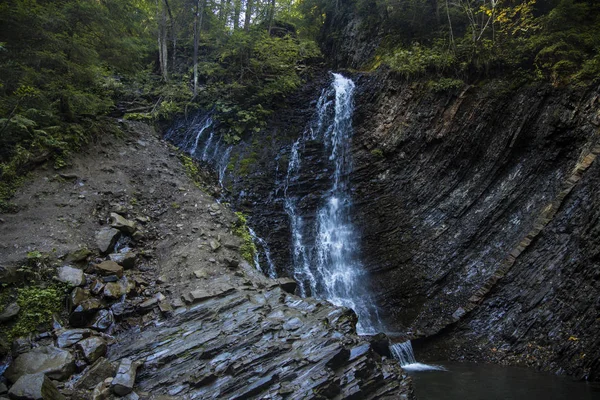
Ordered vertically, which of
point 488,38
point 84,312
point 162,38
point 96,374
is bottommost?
point 96,374

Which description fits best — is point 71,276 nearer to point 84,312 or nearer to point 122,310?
point 84,312

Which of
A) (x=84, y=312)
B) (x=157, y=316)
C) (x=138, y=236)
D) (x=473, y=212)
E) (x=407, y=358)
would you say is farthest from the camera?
(x=473, y=212)

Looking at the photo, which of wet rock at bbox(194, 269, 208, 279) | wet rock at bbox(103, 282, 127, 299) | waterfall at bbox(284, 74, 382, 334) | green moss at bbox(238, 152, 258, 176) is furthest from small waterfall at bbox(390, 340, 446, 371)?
green moss at bbox(238, 152, 258, 176)

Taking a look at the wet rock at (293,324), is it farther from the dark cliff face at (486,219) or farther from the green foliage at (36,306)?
the dark cliff face at (486,219)

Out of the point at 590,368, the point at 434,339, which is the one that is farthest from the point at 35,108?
the point at 590,368

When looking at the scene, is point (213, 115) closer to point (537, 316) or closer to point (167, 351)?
point (167, 351)

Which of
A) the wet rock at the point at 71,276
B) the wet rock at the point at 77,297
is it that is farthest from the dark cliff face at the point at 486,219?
the wet rock at the point at 71,276

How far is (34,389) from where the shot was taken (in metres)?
4.57

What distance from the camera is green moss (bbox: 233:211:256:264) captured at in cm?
1021

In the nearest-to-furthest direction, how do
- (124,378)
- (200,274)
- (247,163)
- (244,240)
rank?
(124,378) → (200,274) → (244,240) → (247,163)

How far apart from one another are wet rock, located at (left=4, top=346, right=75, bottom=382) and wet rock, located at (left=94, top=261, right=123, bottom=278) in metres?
2.04

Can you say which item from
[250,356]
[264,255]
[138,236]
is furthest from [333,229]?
[250,356]

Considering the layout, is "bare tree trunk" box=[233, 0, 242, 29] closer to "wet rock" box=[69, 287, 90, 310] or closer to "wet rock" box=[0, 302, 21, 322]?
"wet rock" box=[69, 287, 90, 310]

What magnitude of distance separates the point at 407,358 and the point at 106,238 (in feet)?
27.5
